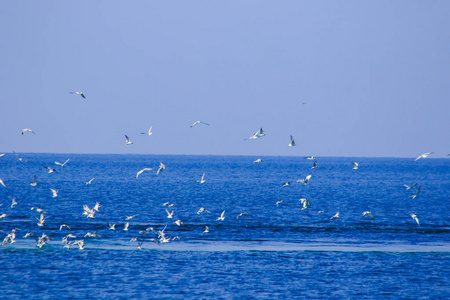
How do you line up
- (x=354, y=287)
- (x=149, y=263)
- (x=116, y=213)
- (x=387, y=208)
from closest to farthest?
(x=354, y=287), (x=149, y=263), (x=116, y=213), (x=387, y=208)

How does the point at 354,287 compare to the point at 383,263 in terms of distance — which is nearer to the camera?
the point at 354,287


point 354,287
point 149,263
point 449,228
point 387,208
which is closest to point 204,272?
point 149,263

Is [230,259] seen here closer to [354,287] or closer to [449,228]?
[354,287]

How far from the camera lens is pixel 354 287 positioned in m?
32.5

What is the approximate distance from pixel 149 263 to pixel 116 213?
29.1 meters

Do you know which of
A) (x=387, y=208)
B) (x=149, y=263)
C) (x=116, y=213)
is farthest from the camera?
(x=387, y=208)

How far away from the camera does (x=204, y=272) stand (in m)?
34.7

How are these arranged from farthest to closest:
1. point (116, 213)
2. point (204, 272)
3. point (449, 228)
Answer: point (116, 213) → point (449, 228) → point (204, 272)

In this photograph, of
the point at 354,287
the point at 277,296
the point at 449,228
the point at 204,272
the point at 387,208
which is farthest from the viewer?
the point at 387,208

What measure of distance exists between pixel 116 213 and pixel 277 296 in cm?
3757

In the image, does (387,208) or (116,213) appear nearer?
(116,213)

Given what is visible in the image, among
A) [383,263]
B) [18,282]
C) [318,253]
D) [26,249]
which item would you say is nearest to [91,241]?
[26,249]

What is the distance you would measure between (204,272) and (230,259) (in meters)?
4.02

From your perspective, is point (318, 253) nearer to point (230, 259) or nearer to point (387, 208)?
point (230, 259)
